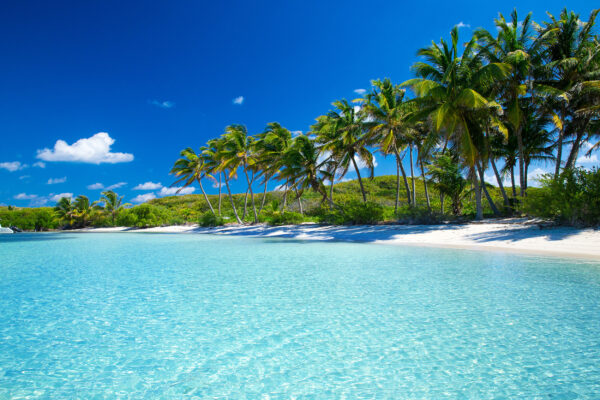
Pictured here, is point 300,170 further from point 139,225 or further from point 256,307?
point 139,225

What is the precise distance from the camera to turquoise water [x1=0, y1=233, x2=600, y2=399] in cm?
247

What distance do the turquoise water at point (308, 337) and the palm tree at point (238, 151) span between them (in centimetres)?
2344

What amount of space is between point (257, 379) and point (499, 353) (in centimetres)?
221

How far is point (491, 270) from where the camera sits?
23.3ft

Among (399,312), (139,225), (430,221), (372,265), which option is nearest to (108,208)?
(139,225)

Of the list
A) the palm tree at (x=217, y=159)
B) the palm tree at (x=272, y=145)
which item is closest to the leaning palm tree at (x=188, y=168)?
the palm tree at (x=217, y=159)

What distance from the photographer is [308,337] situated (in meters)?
3.46

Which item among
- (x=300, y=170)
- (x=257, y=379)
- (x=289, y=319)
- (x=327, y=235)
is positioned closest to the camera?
(x=257, y=379)

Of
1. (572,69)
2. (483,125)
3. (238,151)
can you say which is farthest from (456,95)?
(238,151)

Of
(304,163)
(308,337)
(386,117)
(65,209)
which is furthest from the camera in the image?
(65,209)

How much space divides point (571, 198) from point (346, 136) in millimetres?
13003

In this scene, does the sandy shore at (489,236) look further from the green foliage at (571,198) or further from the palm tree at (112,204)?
the palm tree at (112,204)

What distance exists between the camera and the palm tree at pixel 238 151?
2961cm

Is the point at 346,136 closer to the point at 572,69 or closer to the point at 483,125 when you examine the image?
the point at 483,125
